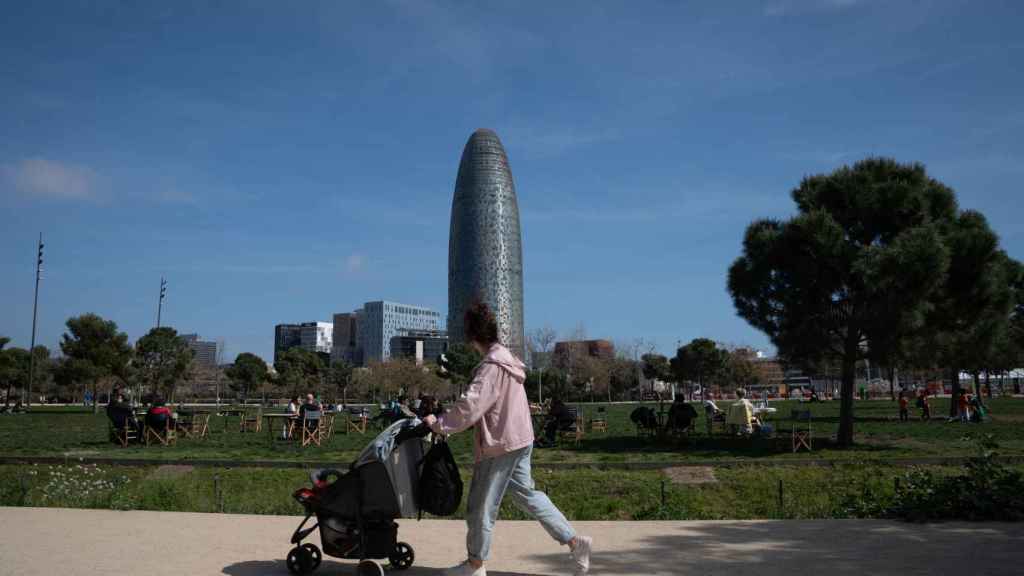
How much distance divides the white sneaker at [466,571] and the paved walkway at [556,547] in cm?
38

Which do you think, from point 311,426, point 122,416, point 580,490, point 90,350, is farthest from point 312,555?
point 90,350

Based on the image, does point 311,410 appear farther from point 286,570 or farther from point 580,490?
point 286,570

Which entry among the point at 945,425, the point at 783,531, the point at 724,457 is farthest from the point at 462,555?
the point at 945,425

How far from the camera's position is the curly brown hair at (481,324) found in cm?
512

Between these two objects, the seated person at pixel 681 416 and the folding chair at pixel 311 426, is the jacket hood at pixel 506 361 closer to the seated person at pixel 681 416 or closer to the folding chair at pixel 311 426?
the seated person at pixel 681 416

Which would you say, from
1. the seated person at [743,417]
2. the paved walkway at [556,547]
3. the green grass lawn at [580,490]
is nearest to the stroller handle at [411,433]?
the paved walkway at [556,547]

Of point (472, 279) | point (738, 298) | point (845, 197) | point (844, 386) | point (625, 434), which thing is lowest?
point (625, 434)

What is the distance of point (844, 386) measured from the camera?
18.9 meters

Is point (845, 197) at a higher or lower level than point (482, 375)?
higher

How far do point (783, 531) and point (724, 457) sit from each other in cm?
932

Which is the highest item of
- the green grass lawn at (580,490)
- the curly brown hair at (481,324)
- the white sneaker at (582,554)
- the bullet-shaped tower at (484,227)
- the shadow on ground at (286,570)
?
the bullet-shaped tower at (484,227)

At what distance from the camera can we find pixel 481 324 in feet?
16.8

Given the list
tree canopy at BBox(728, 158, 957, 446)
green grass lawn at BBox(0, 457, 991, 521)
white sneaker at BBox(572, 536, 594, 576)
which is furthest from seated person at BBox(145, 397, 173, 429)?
white sneaker at BBox(572, 536, 594, 576)

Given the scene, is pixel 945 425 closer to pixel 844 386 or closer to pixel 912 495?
pixel 844 386
